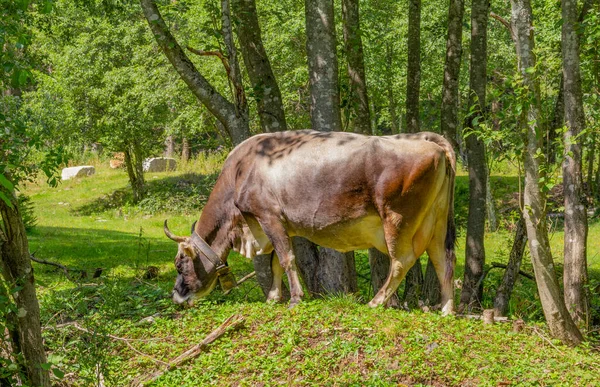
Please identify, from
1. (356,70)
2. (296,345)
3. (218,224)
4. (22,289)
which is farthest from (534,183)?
(356,70)

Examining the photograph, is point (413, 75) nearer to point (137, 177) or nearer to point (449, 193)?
point (449, 193)

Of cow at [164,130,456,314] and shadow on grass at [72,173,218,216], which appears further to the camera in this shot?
shadow on grass at [72,173,218,216]

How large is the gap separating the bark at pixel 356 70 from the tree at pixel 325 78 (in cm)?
171

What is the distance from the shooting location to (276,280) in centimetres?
1069

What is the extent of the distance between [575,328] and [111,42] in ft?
86.9

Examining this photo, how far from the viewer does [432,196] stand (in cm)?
953

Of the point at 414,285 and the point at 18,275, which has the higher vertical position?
the point at 18,275

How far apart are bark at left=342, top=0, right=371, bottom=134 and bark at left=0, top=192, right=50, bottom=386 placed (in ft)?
24.4

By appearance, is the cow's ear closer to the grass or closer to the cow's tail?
the grass

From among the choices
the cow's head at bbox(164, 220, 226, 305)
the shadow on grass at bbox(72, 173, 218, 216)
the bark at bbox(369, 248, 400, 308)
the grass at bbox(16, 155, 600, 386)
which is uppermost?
the cow's head at bbox(164, 220, 226, 305)

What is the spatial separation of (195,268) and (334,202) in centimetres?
233

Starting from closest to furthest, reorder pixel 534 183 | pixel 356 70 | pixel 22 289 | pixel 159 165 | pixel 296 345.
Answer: pixel 22 289 → pixel 534 183 → pixel 296 345 → pixel 356 70 → pixel 159 165

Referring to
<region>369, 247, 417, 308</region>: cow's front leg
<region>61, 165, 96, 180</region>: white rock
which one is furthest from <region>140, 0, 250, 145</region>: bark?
<region>61, 165, 96, 180</region>: white rock

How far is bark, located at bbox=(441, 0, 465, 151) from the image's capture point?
1283 centimetres
